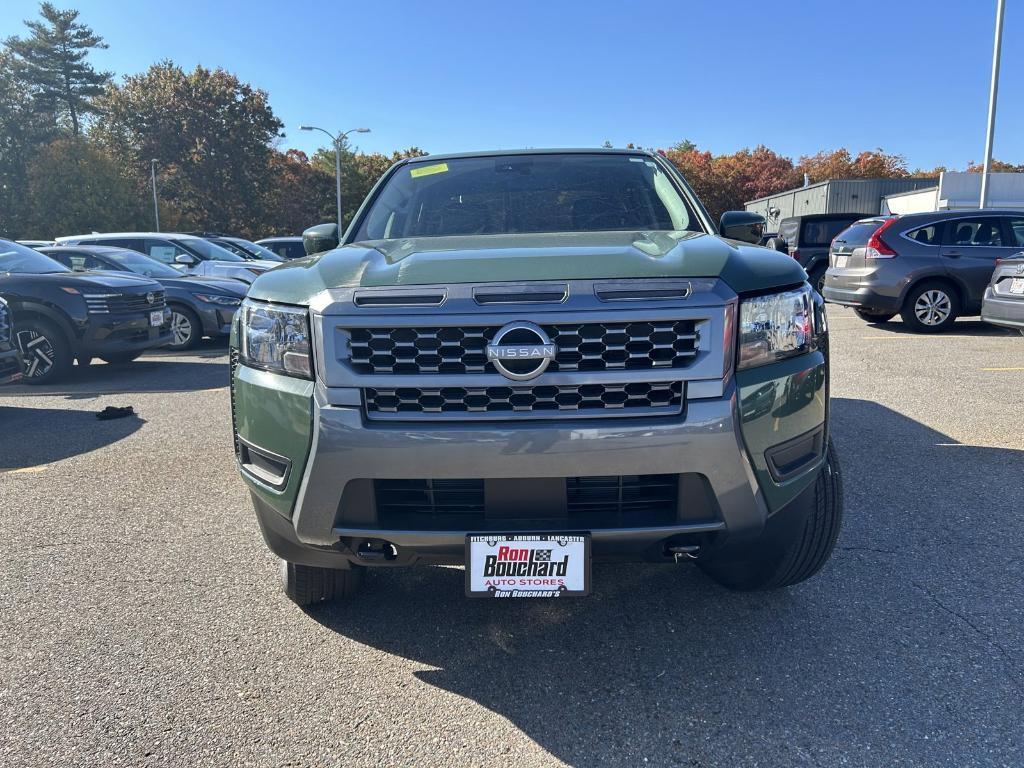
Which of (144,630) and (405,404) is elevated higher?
(405,404)

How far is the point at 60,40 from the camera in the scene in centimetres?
5619

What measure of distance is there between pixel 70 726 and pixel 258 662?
0.54 m

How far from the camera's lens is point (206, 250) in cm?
1256

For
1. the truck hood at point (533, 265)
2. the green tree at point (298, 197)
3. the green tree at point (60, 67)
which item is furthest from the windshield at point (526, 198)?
the green tree at point (60, 67)

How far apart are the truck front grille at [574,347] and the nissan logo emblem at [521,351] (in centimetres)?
3

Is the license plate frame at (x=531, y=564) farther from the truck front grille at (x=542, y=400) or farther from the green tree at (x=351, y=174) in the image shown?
the green tree at (x=351, y=174)

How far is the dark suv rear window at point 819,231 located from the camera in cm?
1477

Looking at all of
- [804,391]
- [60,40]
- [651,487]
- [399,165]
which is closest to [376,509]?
[651,487]

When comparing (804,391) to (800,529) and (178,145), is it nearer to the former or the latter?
(800,529)

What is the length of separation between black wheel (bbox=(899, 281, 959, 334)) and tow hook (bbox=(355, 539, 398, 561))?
32.6ft

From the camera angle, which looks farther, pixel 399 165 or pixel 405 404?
pixel 399 165

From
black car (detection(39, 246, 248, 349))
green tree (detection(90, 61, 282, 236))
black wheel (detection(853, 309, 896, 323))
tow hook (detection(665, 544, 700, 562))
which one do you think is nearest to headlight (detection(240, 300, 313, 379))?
tow hook (detection(665, 544, 700, 562))

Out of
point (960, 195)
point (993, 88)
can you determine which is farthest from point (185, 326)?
point (960, 195)

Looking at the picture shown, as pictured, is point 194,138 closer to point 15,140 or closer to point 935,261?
point 15,140
